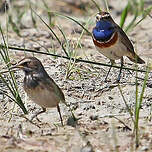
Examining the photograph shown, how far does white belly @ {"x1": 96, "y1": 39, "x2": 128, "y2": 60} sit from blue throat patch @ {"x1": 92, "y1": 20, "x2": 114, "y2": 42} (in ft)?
0.39

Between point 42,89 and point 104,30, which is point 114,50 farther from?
point 42,89

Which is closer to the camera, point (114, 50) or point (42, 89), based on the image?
point (42, 89)

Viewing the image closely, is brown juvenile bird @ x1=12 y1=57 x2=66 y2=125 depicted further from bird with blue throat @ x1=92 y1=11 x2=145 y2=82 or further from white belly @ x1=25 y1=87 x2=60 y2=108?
bird with blue throat @ x1=92 y1=11 x2=145 y2=82

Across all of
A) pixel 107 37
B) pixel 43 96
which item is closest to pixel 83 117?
pixel 43 96

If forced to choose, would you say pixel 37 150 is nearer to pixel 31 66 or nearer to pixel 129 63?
pixel 31 66

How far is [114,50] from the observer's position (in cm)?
669

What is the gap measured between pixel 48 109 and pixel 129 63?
1688mm

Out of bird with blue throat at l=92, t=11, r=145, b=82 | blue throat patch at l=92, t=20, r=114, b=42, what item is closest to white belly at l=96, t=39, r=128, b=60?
bird with blue throat at l=92, t=11, r=145, b=82

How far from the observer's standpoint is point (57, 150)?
15.6 feet

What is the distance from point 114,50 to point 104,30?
249mm

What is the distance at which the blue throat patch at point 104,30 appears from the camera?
661cm

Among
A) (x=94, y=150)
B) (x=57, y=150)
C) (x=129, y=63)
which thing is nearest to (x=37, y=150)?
(x=57, y=150)

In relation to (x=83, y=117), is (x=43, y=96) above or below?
above

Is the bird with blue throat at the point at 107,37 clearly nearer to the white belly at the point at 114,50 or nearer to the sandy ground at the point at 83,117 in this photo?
the white belly at the point at 114,50
